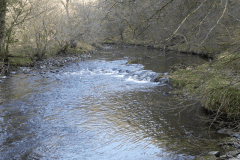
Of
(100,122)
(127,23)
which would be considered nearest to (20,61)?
(100,122)

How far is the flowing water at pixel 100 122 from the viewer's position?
5.39 m

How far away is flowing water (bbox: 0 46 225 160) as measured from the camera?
212 inches

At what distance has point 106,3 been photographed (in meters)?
3.95

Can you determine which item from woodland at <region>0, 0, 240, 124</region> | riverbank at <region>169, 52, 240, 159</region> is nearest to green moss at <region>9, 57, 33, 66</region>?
woodland at <region>0, 0, 240, 124</region>

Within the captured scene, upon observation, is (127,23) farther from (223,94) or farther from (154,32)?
(223,94)

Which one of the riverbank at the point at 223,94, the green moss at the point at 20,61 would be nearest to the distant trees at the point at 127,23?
the riverbank at the point at 223,94

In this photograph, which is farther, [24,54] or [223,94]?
[24,54]

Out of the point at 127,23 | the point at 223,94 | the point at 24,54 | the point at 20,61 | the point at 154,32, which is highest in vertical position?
the point at 127,23

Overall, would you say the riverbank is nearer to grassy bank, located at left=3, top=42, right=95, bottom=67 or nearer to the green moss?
the green moss

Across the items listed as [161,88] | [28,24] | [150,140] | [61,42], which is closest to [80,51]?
[61,42]

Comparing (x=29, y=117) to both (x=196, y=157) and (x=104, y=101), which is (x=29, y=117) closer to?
(x=104, y=101)

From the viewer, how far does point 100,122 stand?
7266mm

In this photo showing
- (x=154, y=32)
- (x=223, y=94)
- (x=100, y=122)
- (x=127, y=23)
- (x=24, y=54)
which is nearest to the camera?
(x=127, y=23)

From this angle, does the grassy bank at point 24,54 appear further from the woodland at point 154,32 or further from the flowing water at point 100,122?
the flowing water at point 100,122
